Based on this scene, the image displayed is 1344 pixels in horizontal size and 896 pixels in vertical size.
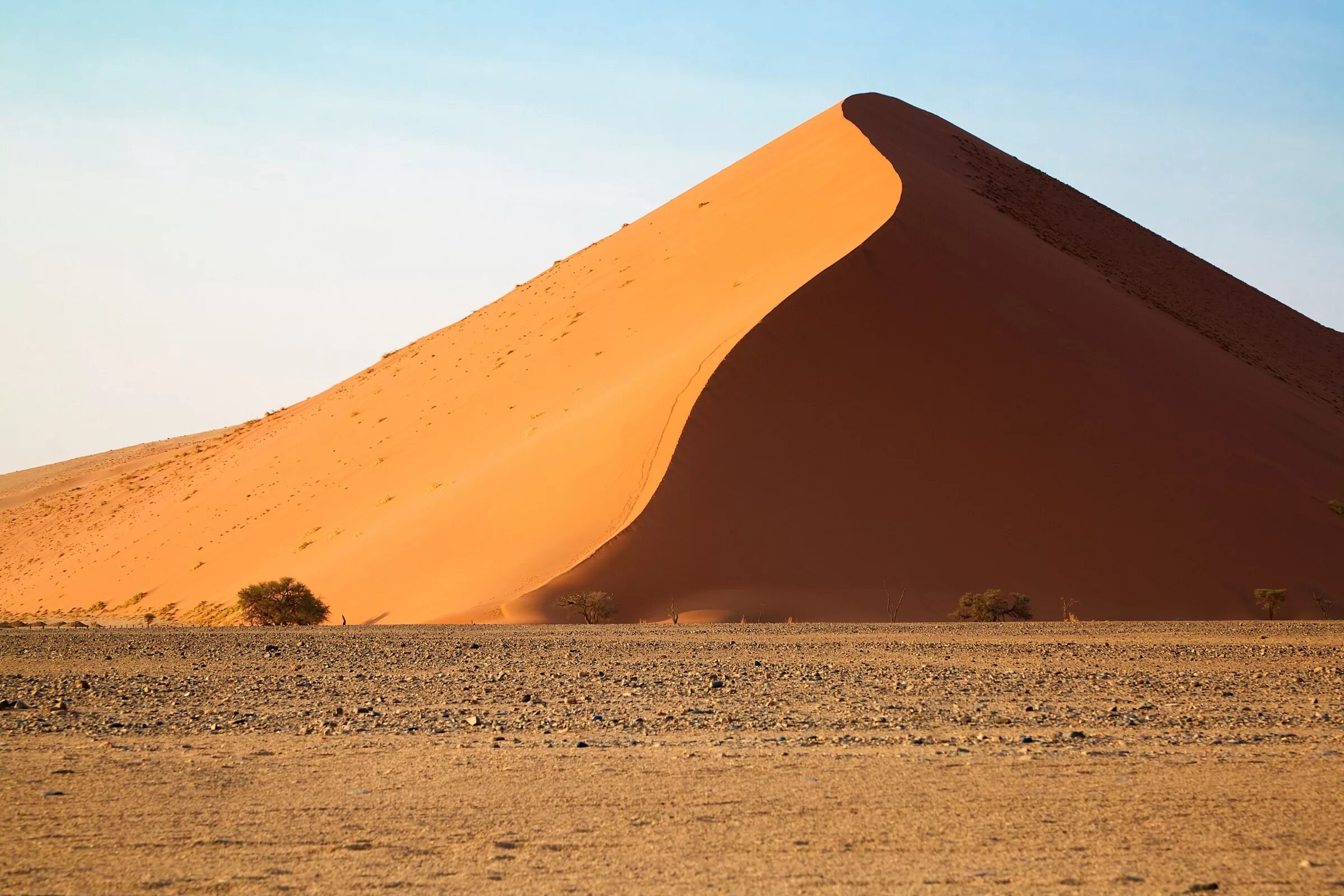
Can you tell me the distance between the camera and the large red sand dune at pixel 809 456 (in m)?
19.2

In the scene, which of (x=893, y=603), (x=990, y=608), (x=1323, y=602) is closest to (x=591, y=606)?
(x=893, y=603)

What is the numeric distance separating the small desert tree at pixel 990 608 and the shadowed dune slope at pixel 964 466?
446 millimetres

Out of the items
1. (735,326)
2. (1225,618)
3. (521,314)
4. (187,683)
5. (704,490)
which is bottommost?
(1225,618)

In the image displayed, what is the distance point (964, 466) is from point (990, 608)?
14.5ft

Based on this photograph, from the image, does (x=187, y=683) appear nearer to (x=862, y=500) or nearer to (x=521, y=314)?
(x=862, y=500)

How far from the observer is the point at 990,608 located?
1756 cm

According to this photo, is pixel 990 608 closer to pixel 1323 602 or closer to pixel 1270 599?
pixel 1270 599

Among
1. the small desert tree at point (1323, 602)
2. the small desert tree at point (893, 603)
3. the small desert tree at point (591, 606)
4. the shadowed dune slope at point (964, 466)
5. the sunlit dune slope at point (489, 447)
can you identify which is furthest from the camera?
the sunlit dune slope at point (489, 447)

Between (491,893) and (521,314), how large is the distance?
3360cm

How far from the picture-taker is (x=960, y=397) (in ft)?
74.7

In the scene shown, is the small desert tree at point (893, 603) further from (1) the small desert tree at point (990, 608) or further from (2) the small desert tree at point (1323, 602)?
(2) the small desert tree at point (1323, 602)

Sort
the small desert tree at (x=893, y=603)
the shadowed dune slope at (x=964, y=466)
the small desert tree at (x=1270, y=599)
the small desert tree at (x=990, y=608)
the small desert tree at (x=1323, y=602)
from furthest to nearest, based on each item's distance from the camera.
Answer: the small desert tree at (x=1323, y=602), the small desert tree at (x=1270, y=599), the shadowed dune slope at (x=964, y=466), the small desert tree at (x=893, y=603), the small desert tree at (x=990, y=608)

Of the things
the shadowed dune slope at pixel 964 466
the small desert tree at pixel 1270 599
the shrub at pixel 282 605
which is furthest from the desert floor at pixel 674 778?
the small desert tree at pixel 1270 599

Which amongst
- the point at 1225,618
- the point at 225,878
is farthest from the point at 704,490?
the point at 225,878
